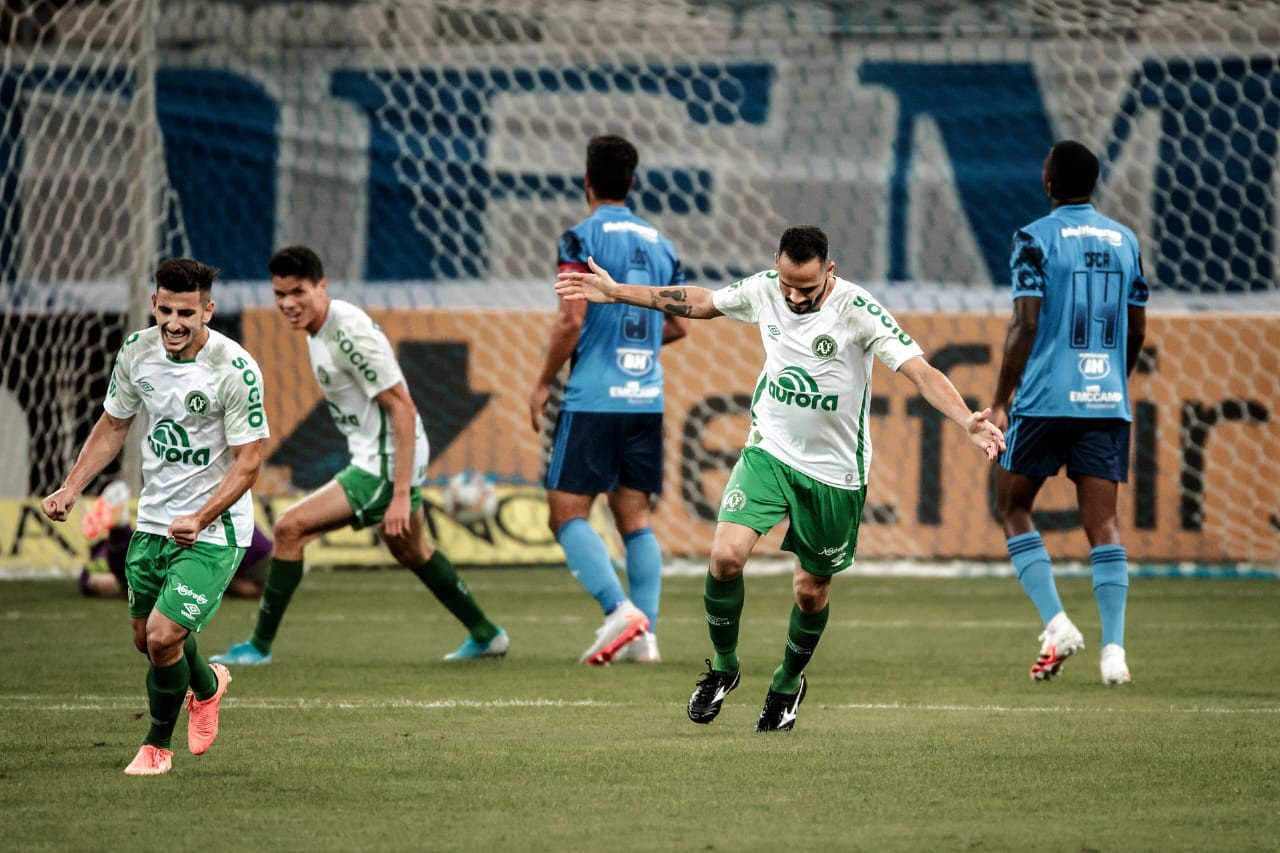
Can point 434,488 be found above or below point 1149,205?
below

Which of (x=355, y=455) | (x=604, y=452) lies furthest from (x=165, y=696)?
(x=604, y=452)

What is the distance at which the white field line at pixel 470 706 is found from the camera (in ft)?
22.3

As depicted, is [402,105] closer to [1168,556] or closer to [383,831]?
[1168,556]

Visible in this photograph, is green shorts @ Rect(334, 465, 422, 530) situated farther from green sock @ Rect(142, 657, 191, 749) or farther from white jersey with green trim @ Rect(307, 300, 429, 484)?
green sock @ Rect(142, 657, 191, 749)

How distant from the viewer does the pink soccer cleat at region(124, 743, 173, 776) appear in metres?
5.45

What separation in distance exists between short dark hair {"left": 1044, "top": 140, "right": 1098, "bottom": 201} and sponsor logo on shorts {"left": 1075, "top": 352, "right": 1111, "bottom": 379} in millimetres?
707

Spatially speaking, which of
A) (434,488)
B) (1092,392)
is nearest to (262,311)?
(434,488)

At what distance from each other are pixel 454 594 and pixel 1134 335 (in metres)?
3.29

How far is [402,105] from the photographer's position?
15477 mm

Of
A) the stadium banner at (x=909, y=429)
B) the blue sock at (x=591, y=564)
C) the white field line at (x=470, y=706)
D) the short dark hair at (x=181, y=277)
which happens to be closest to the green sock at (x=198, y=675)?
the white field line at (x=470, y=706)

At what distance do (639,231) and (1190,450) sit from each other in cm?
581

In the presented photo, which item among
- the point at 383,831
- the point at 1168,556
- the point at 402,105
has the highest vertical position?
the point at 402,105

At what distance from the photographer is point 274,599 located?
8289 millimetres

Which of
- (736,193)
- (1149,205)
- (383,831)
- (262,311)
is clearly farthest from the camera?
(736,193)
